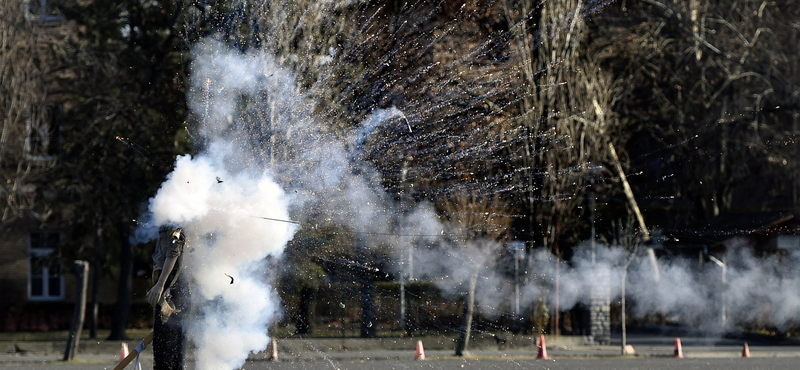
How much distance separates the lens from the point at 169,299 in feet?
34.7

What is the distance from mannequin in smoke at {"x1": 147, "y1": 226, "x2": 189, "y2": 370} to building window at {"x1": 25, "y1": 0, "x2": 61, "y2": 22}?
17934mm

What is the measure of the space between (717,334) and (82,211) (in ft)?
54.1

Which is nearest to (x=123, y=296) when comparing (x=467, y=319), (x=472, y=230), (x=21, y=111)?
(x=21, y=111)

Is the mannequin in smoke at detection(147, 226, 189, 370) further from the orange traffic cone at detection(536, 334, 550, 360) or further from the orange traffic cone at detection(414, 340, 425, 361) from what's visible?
the orange traffic cone at detection(536, 334, 550, 360)

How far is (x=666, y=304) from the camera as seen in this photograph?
24156 mm

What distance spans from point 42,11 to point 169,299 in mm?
19095

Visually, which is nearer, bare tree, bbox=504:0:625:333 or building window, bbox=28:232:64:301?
bare tree, bbox=504:0:625:333

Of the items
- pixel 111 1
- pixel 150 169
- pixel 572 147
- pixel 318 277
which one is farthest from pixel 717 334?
pixel 111 1

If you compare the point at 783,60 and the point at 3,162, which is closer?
the point at 3,162

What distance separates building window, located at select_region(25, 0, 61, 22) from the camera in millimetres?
26641

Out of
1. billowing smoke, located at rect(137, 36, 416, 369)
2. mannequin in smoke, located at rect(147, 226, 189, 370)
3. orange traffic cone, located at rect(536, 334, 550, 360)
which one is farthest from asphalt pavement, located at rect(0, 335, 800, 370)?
mannequin in smoke, located at rect(147, 226, 189, 370)

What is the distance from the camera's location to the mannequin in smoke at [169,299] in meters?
10.2

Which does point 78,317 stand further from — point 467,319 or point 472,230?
point 472,230

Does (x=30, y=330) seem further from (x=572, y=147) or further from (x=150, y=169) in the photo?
(x=572, y=147)
